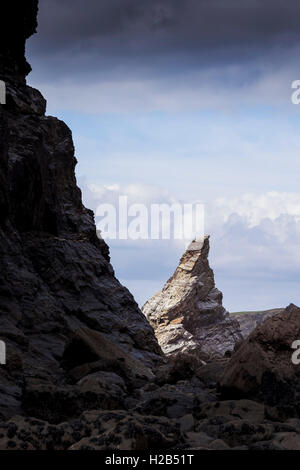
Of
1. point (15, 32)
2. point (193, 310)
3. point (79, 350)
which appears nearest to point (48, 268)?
point (79, 350)

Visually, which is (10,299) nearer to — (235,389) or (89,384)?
(89,384)

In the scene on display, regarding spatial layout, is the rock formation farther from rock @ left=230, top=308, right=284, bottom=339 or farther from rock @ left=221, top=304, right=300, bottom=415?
rock @ left=221, top=304, right=300, bottom=415

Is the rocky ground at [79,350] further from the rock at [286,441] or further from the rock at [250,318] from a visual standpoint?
the rock at [250,318]

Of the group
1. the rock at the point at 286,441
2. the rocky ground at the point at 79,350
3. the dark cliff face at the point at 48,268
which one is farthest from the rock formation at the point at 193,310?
the rock at the point at 286,441

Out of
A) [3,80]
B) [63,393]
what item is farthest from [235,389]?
[3,80]

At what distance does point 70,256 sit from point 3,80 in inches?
565

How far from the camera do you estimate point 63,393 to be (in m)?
26.1

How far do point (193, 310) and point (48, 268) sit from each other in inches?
2579

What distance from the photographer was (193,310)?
114 metres

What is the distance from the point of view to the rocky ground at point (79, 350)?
20.4 m

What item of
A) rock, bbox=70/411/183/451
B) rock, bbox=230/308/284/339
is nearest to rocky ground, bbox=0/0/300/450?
rock, bbox=70/411/183/451

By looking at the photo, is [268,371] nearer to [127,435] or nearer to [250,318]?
[127,435]

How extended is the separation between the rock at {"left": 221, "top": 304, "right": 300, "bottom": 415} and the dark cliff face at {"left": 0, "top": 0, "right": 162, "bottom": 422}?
7.79m

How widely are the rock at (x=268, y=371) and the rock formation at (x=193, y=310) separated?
7928 centimetres
